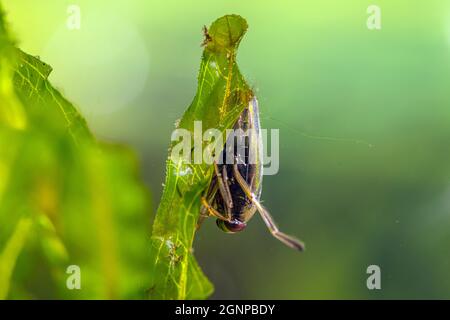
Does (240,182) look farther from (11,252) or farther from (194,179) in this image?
(11,252)

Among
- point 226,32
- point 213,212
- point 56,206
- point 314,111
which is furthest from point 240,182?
point 314,111

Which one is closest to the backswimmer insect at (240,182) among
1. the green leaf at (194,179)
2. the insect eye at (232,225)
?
the insect eye at (232,225)

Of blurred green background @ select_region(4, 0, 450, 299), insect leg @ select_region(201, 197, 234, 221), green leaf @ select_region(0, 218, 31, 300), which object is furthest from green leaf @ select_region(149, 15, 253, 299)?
blurred green background @ select_region(4, 0, 450, 299)

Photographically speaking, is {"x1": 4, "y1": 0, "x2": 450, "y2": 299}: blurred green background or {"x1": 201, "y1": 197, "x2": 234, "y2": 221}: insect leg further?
{"x1": 4, "y1": 0, "x2": 450, "y2": 299}: blurred green background

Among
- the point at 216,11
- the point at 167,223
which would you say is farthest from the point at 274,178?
the point at 167,223

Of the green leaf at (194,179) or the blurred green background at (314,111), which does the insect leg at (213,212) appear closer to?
the green leaf at (194,179)

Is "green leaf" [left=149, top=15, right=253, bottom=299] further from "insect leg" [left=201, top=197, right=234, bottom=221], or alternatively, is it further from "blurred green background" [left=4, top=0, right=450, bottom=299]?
"blurred green background" [left=4, top=0, right=450, bottom=299]
